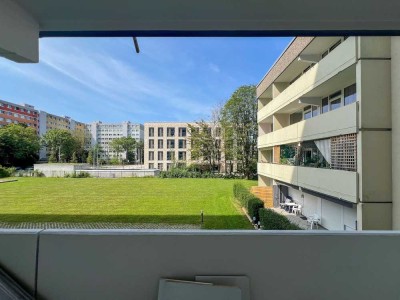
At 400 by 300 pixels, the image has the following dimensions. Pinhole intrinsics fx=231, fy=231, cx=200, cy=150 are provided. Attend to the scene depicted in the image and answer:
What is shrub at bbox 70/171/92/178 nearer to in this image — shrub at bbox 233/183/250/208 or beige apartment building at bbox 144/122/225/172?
beige apartment building at bbox 144/122/225/172

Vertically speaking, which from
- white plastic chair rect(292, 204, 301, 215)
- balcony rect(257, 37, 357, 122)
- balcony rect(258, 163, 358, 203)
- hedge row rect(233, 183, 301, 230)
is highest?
balcony rect(257, 37, 357, 122)

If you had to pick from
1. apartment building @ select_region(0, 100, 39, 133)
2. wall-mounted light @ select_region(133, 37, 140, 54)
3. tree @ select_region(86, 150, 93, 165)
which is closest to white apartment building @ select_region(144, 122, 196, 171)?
tree @ select_region(86, 150, 93, 165)

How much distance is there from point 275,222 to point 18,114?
943 centimetres

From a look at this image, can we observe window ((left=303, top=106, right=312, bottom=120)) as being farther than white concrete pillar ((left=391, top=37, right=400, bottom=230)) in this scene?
Yes

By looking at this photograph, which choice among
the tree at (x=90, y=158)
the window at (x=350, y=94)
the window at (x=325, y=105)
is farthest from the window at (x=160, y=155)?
the window at (x=350, y=94)

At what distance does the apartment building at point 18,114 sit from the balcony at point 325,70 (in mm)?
7681

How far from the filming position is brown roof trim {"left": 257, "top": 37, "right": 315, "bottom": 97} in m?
5.22
